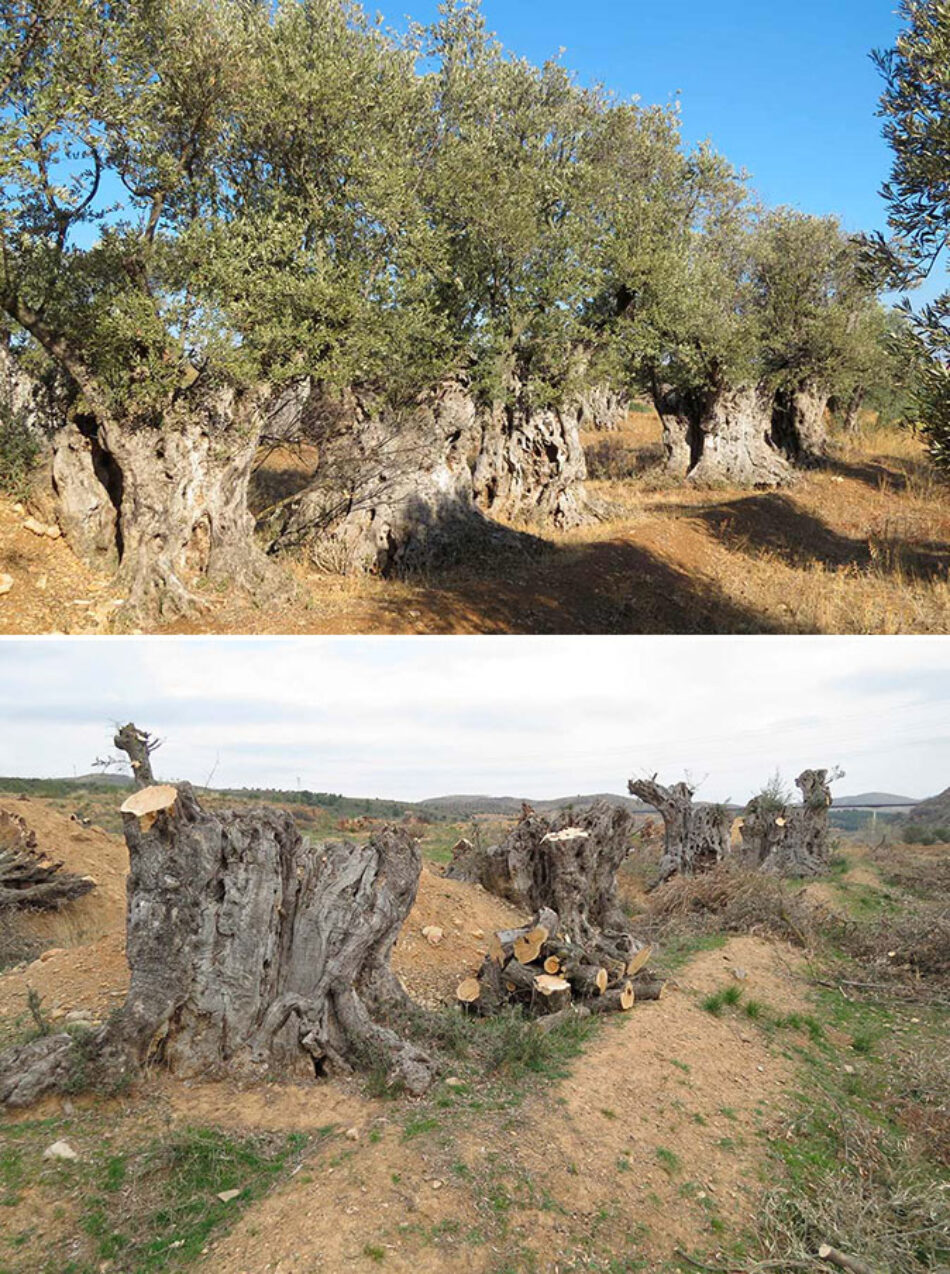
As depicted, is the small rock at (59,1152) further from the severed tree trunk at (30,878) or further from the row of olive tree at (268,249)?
the row of olive tree at (268,249)

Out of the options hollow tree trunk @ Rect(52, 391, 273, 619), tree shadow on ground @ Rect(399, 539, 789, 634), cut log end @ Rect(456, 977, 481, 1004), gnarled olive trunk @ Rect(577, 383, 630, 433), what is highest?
gnarled olive trunk @ Rect(577, 383, 630, 433)

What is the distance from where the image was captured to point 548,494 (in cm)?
2242

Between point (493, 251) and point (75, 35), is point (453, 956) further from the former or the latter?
point (493, 251)

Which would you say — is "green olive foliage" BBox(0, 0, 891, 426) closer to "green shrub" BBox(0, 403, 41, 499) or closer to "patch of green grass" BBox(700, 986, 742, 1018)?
"green shrub" BBox(0, 403, 41, 499)

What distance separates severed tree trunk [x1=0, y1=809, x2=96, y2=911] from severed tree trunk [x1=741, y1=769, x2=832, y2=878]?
1310 centimetres

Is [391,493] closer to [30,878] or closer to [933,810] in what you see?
[30,878]

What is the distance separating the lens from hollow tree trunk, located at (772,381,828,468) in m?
33.7

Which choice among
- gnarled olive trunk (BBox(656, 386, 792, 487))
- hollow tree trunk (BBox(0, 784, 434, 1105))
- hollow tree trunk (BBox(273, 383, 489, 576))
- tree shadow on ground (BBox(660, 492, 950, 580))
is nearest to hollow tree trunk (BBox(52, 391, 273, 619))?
hollow tree trunk (BBox(273, 383, 489, 576))

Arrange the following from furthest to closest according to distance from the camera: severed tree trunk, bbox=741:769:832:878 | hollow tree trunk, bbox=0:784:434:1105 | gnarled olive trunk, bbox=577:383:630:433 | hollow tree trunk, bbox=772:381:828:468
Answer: gnarled olive trunk, bbox=577:383:630:433 → hollow tree trunk, bbox=772:381:828:468 → severed tree trunk, bbox=741:769:832:878 → hollow tree trunk, bbox=0:784:434:1105

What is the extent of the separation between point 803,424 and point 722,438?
205 inches

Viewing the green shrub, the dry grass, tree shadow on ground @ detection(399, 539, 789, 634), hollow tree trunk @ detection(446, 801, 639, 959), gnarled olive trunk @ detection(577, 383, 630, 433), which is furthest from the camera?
gnarled olive trunk @ detection(577, 383, 630, 433)

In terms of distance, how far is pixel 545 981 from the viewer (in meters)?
8.09

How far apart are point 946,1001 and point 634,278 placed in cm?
1876

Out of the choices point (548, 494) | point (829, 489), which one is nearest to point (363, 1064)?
point (548, 494)
